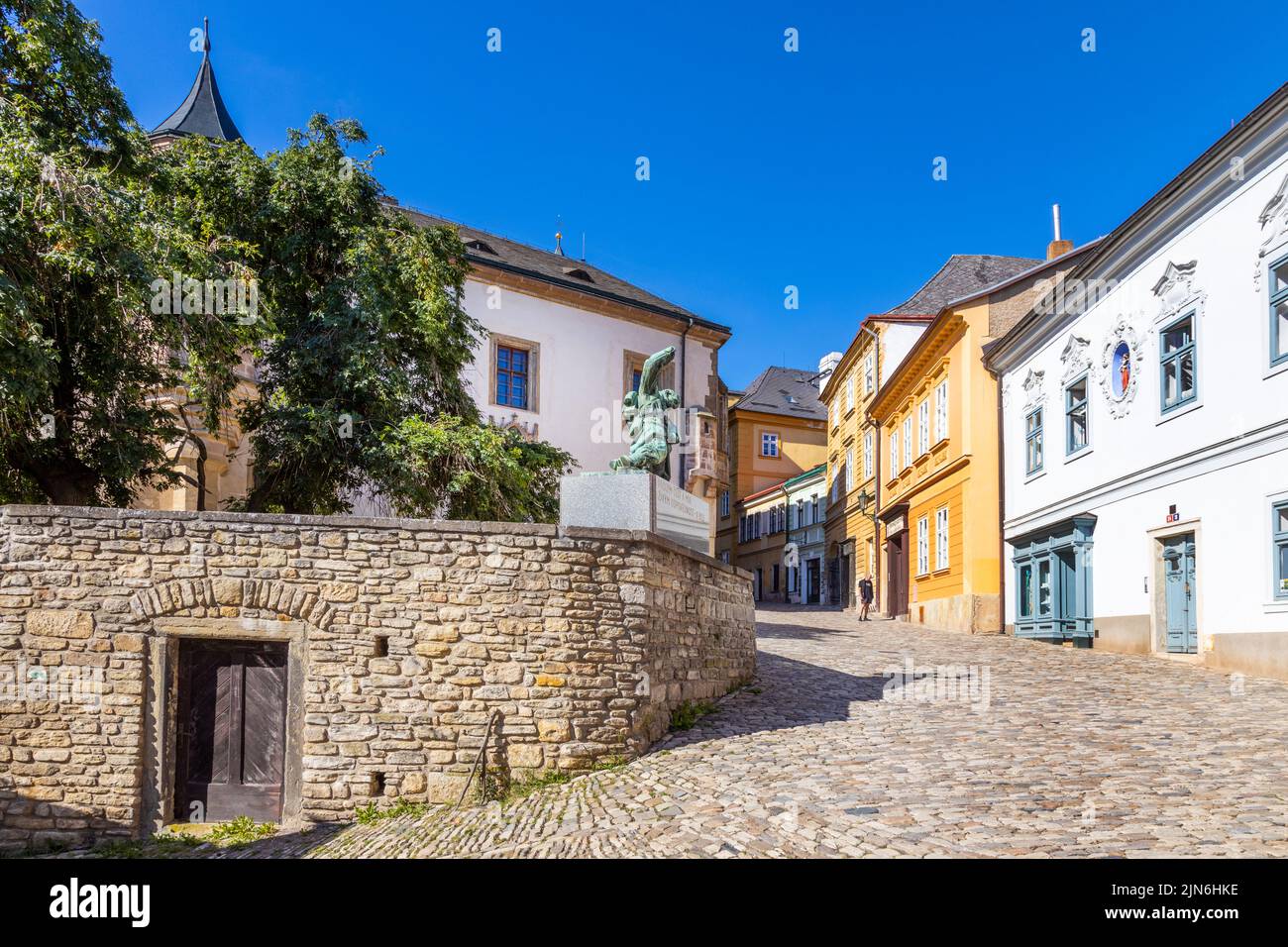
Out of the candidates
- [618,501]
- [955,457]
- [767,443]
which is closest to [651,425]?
[618,501]

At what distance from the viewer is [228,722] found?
31.2ft

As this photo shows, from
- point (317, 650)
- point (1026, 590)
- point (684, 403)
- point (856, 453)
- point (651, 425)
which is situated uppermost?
point (684, 403)

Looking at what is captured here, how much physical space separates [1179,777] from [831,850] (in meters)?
3.33

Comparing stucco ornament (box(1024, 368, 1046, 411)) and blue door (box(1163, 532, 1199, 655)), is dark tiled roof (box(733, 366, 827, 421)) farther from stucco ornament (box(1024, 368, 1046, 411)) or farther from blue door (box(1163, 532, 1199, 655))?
blue door (box(1163, 532, 1199, 655))

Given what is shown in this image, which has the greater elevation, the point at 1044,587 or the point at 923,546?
the point at 923,546

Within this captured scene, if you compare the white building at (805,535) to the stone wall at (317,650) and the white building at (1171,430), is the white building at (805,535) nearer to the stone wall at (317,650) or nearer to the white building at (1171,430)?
the white building at (1171,430)

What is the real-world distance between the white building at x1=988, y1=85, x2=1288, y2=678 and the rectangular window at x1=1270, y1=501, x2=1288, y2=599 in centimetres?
2

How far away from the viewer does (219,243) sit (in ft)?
46.4

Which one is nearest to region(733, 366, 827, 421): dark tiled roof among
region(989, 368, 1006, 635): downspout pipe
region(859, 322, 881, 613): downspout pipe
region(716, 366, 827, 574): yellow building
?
region(716, 366, 827, 574): yellow building

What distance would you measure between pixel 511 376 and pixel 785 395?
87.2 feet

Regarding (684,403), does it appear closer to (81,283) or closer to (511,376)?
(511,376)

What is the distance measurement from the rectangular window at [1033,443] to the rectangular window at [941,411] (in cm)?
278

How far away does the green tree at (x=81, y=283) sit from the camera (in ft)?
35.3

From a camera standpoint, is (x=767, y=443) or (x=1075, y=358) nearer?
(x=1075, y=358)
